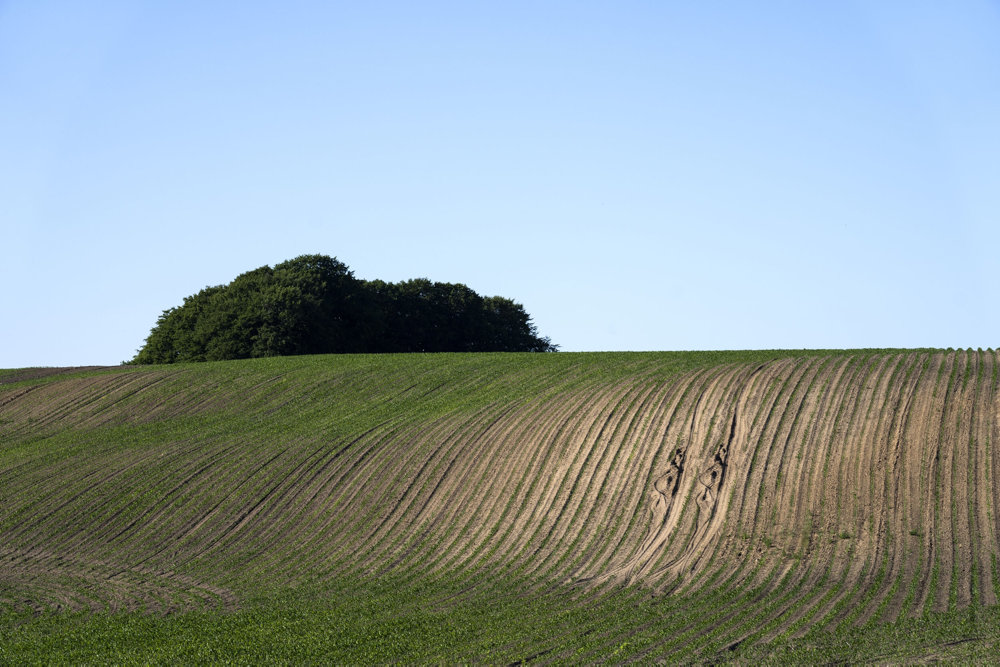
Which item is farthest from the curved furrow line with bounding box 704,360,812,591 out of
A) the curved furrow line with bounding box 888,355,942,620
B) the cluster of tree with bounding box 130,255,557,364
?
the cluster of tree with bounding box 130,255,557,364

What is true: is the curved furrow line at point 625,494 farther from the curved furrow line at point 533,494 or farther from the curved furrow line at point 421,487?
the curved furrow line at point 421,487

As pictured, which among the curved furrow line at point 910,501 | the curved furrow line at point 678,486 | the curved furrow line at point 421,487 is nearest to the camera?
the curved furrow line at point 910,501

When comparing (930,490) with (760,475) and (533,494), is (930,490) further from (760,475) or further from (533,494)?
(533,494)

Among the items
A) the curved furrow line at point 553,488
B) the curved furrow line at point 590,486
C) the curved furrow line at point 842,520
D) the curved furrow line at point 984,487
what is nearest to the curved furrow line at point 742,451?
the curved furrow line at point 842,520

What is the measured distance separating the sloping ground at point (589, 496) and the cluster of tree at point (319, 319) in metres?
26.3

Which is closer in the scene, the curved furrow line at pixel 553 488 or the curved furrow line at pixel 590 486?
the curved furrow line at pixel 590 486

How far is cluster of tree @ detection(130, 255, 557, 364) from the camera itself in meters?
66.1

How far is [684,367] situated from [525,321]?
1849 inches

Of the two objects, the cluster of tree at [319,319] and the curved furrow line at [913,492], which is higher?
the cluster of tree at [319,319]

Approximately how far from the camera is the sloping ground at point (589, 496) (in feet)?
71.3

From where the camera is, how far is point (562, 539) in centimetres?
2559

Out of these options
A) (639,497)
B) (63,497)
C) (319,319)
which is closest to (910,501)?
(639,497)

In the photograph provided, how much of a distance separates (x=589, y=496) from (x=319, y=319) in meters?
42.6

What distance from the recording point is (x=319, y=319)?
6725 centimetres
